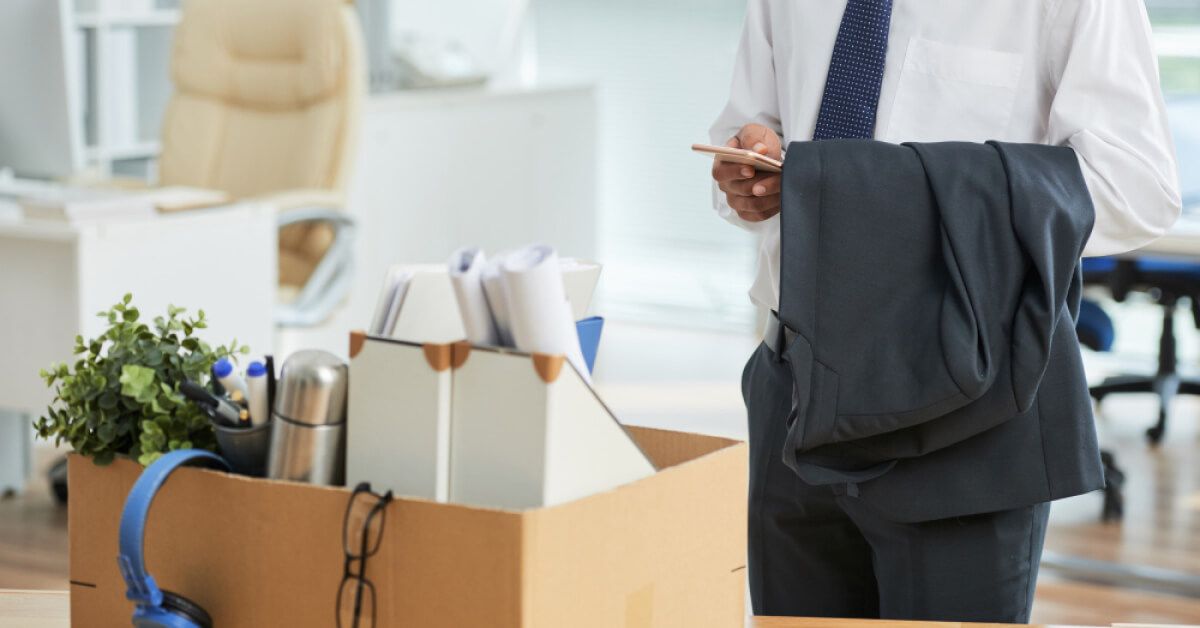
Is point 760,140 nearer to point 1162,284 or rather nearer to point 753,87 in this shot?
point 753,87

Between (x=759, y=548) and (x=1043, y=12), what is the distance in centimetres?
58

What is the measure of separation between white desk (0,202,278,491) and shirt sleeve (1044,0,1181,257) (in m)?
2.07

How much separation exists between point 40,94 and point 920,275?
2.68m

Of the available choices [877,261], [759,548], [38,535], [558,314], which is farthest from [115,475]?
[38,535]

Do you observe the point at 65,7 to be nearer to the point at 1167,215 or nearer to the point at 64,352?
the point at 64,352

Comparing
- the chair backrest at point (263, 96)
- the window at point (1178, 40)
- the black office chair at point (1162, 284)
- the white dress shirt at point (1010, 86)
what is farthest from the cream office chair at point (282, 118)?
the window at point (1178, 40)

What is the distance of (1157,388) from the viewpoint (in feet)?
13.3

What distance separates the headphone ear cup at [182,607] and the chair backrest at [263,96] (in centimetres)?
279

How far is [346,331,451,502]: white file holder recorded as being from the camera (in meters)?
0.82

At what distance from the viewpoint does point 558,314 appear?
0.83 meters

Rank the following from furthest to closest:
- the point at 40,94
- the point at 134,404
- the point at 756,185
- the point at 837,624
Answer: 1. the point at 40,94
2. the point at 756,185
3. the point at 837,624
4. the point at 134,404

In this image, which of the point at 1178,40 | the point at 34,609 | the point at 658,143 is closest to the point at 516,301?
the point at 34,609

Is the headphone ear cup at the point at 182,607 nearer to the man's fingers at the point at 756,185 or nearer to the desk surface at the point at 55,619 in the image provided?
the desk surface at the point at 55,619

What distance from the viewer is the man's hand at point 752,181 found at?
1.15 meters
